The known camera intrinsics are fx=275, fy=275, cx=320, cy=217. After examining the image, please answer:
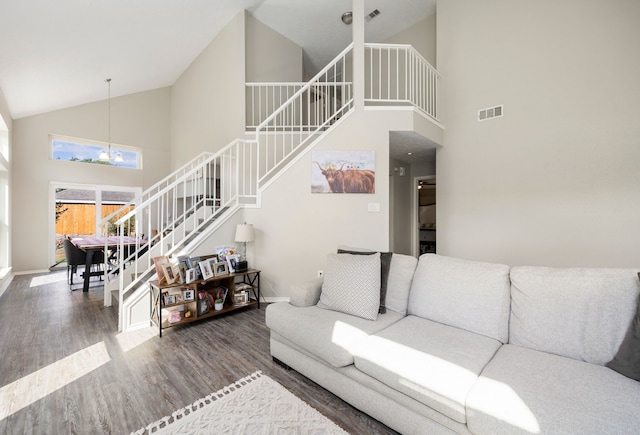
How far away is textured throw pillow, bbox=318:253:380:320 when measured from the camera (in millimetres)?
2166

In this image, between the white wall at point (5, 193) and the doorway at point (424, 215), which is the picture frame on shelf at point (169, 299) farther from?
the doorway at point (424, 215)

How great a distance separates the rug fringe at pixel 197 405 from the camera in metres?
1.65

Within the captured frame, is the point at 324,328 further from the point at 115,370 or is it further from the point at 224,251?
the point at 224,251

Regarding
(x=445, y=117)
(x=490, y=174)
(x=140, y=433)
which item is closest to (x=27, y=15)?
(x=140, y=433)

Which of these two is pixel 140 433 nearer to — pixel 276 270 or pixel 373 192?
pixel 276 270

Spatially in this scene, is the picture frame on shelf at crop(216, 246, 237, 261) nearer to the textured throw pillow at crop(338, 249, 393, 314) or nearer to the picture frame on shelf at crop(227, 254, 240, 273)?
the picture frame on shelf at crop(227, 254, 240, 273)

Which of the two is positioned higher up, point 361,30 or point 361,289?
point 361,30

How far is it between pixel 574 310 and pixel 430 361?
0.90 m

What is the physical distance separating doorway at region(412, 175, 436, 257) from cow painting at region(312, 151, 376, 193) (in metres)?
2.75

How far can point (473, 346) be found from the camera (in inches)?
66.7

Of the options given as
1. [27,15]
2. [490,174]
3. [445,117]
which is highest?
[27,15]

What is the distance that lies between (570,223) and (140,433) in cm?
489

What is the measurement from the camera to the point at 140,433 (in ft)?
5.30

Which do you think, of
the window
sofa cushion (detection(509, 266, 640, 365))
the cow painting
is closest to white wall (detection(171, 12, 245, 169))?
the window
